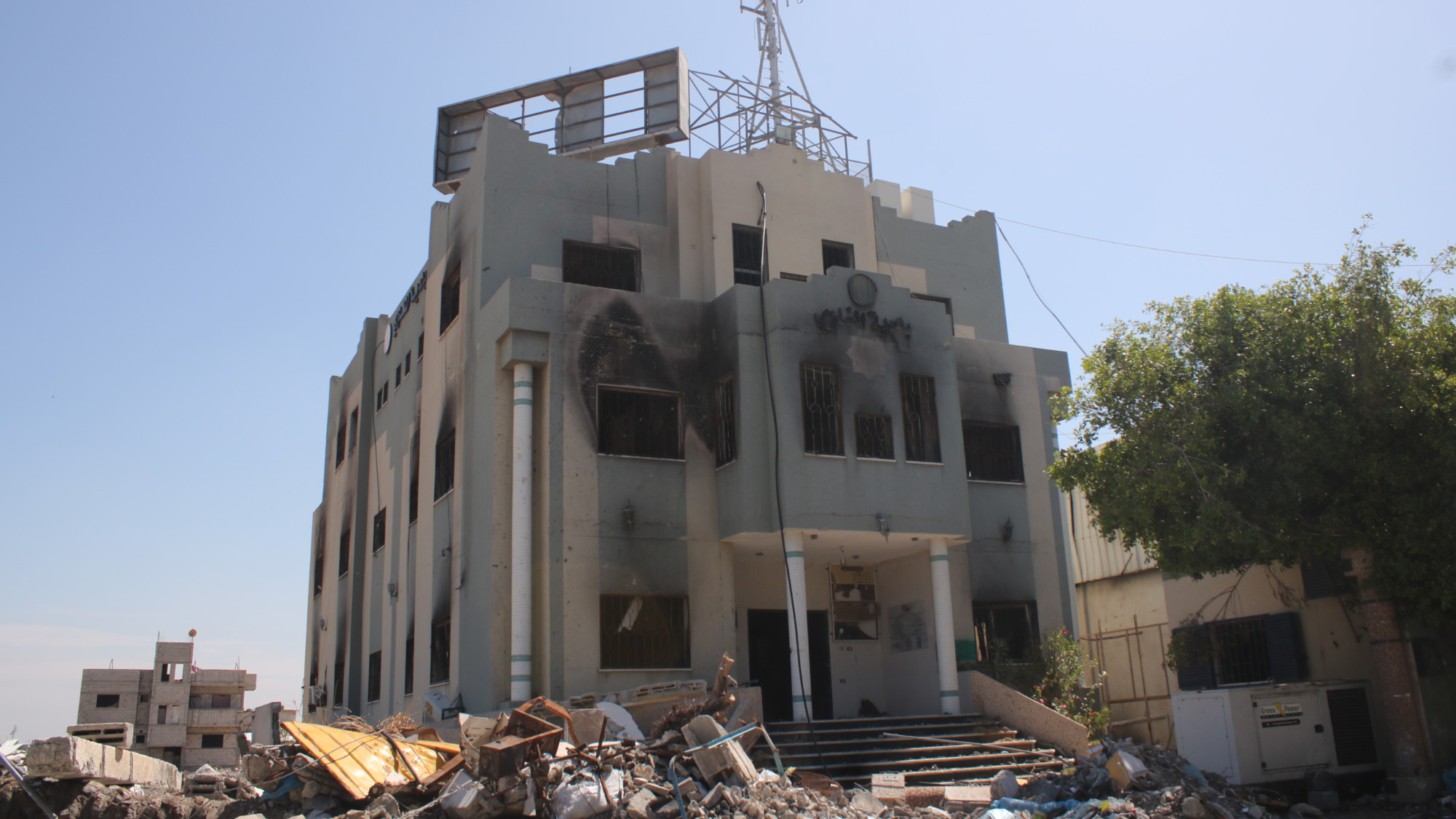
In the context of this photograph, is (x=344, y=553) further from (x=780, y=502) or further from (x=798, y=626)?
(x=798, y=626)

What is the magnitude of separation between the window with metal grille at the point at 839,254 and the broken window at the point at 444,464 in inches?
345

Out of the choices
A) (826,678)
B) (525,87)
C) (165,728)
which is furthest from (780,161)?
(165,728)

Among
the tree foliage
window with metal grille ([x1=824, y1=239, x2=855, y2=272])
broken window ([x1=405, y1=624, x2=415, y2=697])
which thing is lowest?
broken window ([x1=405, y1=624, x2=415, y2=697])

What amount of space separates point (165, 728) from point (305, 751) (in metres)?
58.9

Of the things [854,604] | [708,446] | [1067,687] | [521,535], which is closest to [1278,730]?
[1067,687]

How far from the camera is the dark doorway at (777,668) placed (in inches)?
829

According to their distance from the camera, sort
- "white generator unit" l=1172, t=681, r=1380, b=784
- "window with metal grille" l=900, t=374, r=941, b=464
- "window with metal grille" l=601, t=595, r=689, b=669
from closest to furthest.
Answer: "white generator unit" l=1172, t=681, r=1380, b=784, "window with metal grille" l=601, t=595, r=689, b=669, "window with metal grille" l=900, t=374, r=941, b=464

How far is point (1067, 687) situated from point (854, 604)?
4.48 m

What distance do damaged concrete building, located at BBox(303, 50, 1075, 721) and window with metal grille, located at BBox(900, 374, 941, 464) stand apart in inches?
2.3

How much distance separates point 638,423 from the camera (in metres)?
19.9

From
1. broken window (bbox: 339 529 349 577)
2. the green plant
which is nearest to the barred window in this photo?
broken window (bbox: 339 529 349 577)

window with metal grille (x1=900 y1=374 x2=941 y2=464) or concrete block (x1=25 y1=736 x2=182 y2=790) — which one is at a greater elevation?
window with metal grille (x1=900 y1=374 x2=941 y2=464)

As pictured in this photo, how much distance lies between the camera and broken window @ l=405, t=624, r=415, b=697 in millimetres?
22750

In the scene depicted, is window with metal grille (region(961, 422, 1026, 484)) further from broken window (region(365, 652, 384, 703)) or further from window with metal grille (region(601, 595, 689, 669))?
broken window (region(365, 652, 384, 703))
